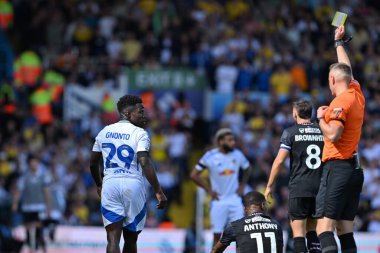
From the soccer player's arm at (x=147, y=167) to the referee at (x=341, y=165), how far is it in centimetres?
181

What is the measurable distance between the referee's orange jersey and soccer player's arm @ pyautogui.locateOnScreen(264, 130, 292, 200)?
1074mm

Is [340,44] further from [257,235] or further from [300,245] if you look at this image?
[257,235]

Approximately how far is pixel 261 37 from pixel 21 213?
990 cm

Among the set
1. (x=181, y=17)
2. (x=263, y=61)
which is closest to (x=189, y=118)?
(x=263, y=61)

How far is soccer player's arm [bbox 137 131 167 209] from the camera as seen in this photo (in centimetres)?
1152

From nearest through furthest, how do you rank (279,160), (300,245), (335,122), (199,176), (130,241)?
(335,122) < (130,241) < (300,245) < (279,160) < (199,176)

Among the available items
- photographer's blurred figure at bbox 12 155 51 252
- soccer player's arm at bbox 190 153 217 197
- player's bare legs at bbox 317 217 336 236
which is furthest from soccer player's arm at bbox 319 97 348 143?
photographer's blurred figure at bbox 12 155 51 252

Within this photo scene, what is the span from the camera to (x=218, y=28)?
29.6 metres

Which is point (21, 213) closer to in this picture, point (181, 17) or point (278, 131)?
point (278, 131)

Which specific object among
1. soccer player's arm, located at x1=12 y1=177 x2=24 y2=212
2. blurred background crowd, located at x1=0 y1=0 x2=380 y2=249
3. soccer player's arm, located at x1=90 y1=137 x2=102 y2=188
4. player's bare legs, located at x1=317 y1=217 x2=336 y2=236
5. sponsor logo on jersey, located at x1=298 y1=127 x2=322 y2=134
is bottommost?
player's bare legs, located at x1=317 y1=217 x2=336 y2=236

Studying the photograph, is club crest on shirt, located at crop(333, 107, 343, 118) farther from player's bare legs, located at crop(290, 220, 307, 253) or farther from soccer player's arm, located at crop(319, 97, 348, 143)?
player's bare legs, located at crop(290, 220, 307, 253)

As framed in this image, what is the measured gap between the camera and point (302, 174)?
1266cm

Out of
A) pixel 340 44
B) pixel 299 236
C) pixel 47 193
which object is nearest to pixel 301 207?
pixel 299 236

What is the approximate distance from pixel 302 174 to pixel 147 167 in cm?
218
